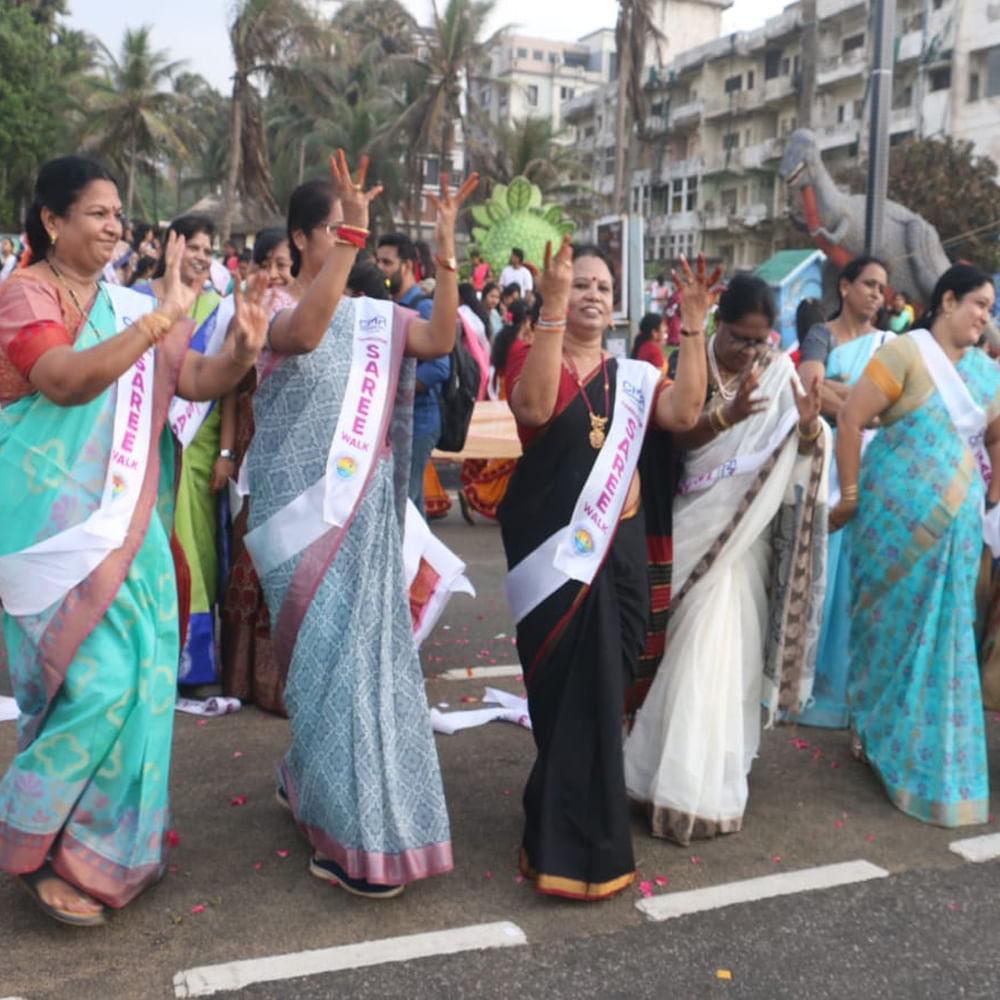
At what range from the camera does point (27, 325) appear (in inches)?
108

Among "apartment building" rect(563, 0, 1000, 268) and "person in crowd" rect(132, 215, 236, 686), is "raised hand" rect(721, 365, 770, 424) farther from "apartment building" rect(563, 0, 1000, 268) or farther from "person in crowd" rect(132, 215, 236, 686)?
"apartment building" rect(563, 0, 1000, 268)

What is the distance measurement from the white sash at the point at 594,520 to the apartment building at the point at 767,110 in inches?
1234

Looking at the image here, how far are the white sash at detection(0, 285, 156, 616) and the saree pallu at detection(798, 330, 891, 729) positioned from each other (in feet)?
8.83

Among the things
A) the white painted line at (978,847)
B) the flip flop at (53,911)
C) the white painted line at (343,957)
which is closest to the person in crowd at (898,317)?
the white painted line at (978,847)

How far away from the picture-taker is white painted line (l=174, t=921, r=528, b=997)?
8.60 feet

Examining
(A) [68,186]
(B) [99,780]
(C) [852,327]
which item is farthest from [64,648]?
(C) [852,327]

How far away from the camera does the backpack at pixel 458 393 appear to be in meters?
5.22

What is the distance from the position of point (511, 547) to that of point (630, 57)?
28.8m

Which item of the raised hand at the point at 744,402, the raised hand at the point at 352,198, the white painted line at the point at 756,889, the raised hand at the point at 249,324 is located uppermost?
the raised hand at the point at 352,198

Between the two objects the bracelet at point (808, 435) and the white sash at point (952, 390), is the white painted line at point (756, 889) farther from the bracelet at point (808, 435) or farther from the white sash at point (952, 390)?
the white sash at point (952, 390)

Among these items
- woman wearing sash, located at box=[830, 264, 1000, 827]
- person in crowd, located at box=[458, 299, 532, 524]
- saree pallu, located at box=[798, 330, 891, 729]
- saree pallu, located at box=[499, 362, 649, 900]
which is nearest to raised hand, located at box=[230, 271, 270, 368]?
saree pallu, located at box=[499, 362, 649, 900]

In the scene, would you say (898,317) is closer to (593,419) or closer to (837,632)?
(837,632)

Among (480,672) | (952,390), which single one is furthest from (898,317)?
(952,390)

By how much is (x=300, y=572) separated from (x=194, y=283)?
221 cm
